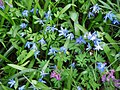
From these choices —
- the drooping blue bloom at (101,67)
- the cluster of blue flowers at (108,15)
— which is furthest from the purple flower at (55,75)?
the cluster of blue flowers at (108,15)

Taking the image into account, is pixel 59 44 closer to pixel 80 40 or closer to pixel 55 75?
pixel 80 40

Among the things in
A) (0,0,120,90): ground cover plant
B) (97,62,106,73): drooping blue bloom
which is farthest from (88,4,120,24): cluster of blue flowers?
(97,62,106,73): drooping blue bloom

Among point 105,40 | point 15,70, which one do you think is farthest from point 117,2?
point 15,70

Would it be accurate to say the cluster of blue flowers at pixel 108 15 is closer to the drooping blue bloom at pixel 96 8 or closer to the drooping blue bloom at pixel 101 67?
the drooping blue bloom at pixel 96 8

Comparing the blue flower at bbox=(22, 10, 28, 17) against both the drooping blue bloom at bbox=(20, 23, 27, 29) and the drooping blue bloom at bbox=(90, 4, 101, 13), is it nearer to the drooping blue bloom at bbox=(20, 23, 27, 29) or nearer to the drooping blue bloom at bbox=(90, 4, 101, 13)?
the drooping blue bloom at bbox=(20, 23, 27, 29)

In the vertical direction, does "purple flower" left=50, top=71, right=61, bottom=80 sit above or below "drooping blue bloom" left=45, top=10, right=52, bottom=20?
below

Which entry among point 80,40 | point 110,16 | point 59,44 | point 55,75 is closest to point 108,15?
point 110,16

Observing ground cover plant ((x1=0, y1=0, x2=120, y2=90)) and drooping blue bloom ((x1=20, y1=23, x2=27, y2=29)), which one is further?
drooping blue bloom ((x1=20, y1=23, x2=27, y2=29))

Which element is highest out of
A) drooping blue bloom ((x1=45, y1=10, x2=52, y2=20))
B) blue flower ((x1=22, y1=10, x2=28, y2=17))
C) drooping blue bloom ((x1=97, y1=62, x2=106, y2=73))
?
blue flower ((x1=22, y1=10, x2=28, y2=17))
